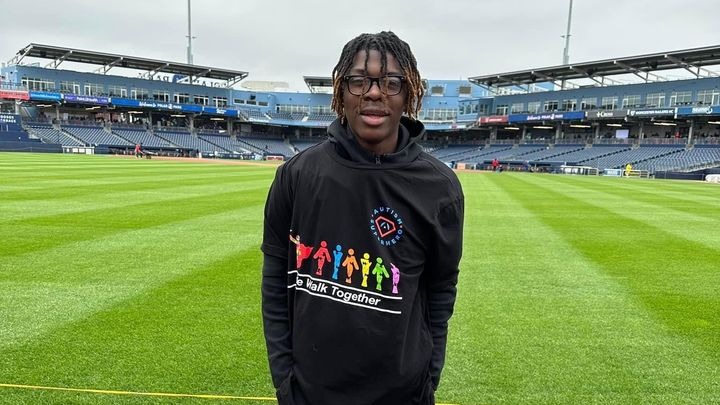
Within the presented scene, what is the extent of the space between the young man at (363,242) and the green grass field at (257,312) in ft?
6.12

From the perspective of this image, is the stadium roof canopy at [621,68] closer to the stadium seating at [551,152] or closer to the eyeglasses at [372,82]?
the stadium seating at [551,152]

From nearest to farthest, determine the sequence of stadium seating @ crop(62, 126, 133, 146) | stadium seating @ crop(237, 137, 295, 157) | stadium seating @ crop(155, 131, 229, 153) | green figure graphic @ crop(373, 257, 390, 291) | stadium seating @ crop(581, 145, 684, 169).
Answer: green figure graphic @ crop(373, 257, 390, 291)
stadium seating @ crop(581, 145, 684, 169)
stadium seating @ crop(62, 126, 133, 146)
stadium seating @ crop(155, 131, 229, 153)
stadium seating @ crop(237, 137, 295, 157)

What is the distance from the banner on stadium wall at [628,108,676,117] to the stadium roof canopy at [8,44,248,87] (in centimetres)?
5735

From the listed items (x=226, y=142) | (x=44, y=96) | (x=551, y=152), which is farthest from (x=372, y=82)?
(x=226, y=142)

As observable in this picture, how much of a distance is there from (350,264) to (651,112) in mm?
64670

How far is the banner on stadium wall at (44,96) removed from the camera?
62031 millimetres

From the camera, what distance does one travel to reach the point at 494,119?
2837 inches

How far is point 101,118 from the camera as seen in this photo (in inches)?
2867

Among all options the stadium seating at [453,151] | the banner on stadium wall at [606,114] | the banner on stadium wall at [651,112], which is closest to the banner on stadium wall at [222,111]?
the stadium seating at [453,151]

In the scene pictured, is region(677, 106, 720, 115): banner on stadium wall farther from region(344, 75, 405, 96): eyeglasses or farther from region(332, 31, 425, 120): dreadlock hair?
region(344, 75, 405, 96): eyeglasses

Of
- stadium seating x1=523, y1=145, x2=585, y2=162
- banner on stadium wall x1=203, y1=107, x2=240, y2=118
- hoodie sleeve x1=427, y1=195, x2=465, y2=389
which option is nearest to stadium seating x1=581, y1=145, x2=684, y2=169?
stadium seating x1=523, y1=145, x2=585, y2=162

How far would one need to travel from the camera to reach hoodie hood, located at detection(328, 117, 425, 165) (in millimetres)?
1882

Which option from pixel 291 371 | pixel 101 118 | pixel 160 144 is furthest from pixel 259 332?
pixel 101 118

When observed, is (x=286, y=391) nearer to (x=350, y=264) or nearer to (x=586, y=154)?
(x=350, y=264)
